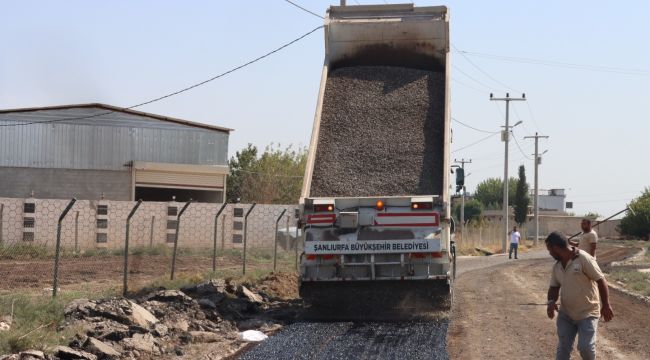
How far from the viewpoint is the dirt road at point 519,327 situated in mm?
11047

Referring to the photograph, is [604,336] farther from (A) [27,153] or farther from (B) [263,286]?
(A) [27,153]

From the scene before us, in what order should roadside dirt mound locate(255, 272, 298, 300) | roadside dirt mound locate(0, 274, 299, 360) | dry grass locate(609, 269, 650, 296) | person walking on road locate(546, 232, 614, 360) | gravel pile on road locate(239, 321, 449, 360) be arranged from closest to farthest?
person walking on road locate(546, 232, 614, 360)
gravel pile on road locate(239, 321, 449, 360)
roadside dirt mound locate(0, 274, 299, 360)
roadside dirt mound locate(255, 272, 298, 300)
dry grass locate(609, 269, 650, 296)

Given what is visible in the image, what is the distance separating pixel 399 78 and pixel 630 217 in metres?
72.8

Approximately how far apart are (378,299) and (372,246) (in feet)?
3.45

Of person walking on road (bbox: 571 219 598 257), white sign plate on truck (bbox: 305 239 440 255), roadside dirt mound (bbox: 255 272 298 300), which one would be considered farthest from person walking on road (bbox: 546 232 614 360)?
roadside dirt mound (bbox: 255 272 298 300)

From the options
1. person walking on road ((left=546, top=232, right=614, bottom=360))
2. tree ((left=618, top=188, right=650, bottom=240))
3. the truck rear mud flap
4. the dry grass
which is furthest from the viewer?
tree ((left=618, top=188, right=650, bottom=240))

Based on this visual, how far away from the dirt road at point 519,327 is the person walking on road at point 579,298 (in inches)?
94.9

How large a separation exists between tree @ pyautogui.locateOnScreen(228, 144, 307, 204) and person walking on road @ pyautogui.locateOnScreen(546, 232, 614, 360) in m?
48.1

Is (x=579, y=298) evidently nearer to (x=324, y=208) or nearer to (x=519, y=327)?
(x=519, y=327)

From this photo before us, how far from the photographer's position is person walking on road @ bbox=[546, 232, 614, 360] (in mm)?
8086

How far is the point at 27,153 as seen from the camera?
36500 mm

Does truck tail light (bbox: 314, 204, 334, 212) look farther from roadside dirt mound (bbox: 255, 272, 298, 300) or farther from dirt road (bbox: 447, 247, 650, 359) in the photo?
roadside dirt mound (bbox: 255, 272, 298, 300)

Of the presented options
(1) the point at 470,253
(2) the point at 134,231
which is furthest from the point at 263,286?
(1) the point at 470,253

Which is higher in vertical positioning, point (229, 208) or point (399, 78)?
point (399, 78)
